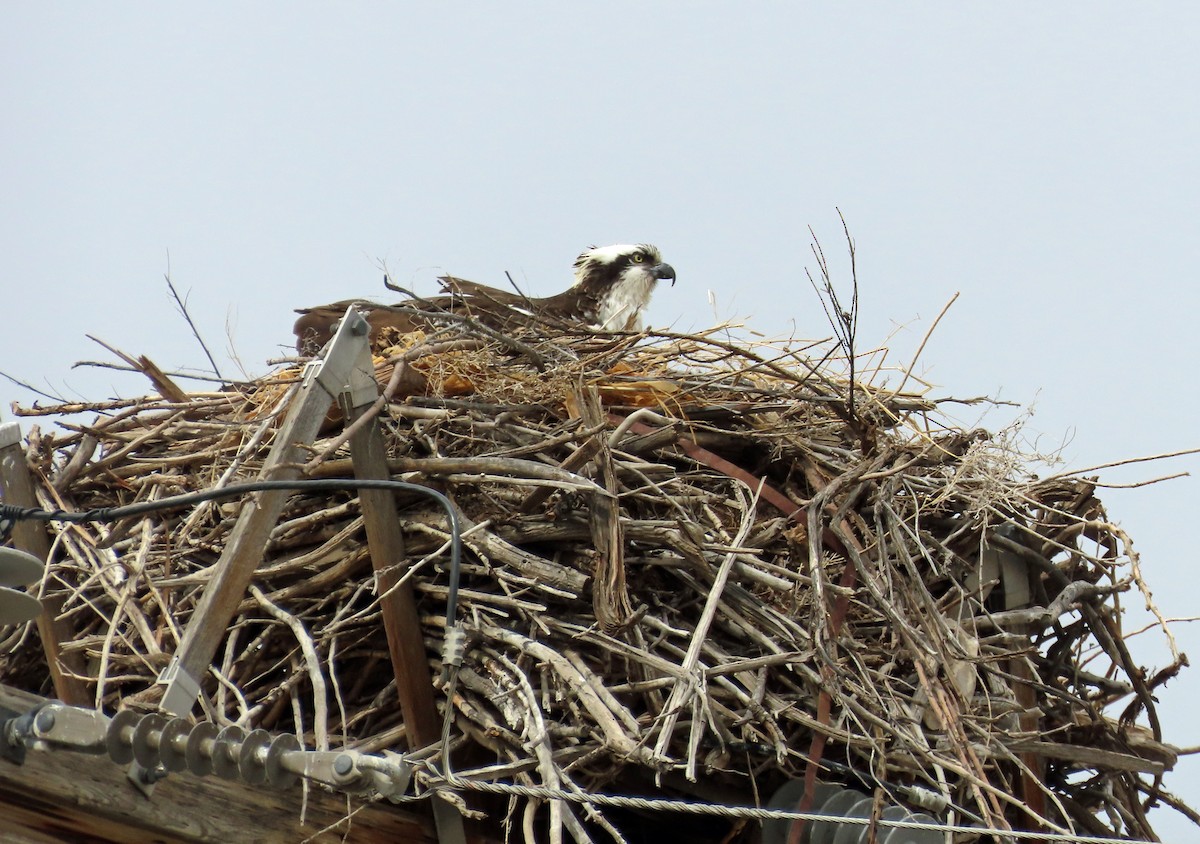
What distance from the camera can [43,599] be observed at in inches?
184

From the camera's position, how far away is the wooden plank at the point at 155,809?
9.58 ft

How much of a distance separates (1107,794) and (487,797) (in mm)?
2502

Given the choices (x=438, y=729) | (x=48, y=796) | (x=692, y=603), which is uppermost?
(x=692, y=603)

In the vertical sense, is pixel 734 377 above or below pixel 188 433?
above

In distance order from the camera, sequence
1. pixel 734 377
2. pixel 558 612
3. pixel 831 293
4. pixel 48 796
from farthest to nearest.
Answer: pixel 734 377, pixel 558 612, pixel 831 293, pixel 48 796

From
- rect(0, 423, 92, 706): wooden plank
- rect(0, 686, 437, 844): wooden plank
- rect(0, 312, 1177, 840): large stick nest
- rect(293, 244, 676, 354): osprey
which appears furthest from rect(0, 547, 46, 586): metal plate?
rect(293, 244, 676, 354): osprey

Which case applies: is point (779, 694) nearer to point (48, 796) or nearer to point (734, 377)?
point (734, 377)

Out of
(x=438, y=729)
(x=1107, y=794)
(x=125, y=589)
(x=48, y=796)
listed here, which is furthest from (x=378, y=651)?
(x=1107, y=794)

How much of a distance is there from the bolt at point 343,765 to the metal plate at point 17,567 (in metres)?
0.76

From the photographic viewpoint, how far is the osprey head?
7.61 m

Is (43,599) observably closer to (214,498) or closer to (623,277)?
(214,498)

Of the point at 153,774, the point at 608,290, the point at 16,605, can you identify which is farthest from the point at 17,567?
the point at 608,290

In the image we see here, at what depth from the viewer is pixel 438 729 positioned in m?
4.26

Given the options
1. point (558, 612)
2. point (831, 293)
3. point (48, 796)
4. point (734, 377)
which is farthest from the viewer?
point (734, 377)
